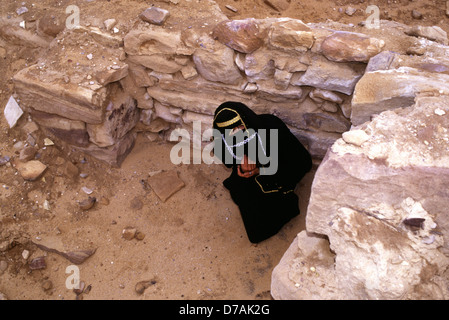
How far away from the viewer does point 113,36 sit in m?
3.43

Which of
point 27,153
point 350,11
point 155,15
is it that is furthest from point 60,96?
point 350,11

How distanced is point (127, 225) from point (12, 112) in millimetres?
1632

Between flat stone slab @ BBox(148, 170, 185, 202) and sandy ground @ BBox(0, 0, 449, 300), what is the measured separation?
6 cm

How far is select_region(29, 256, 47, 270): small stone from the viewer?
10.4 ft

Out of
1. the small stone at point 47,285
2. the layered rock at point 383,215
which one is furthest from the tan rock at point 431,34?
the small stone at point 47,285

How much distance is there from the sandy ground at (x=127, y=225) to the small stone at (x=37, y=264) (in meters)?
0.04

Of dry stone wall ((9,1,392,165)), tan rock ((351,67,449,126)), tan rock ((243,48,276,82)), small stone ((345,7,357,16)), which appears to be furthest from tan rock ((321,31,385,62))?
small stone ((345,7,357,16))

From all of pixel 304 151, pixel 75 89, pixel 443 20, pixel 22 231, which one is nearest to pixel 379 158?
pixel 304 151

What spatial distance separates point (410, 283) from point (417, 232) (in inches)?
10.1

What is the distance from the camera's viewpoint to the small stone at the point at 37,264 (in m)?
3.16

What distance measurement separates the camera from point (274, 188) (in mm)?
3223

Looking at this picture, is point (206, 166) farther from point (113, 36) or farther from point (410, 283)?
point (410, 283)

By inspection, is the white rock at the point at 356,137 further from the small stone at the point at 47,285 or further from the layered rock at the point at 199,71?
the small stone at the point at 47,285

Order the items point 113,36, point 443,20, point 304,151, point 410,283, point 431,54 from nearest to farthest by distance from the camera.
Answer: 1. point 410,283
2. point 431,54
3. point 304,151
4. point 113,36
5. point 443,20
